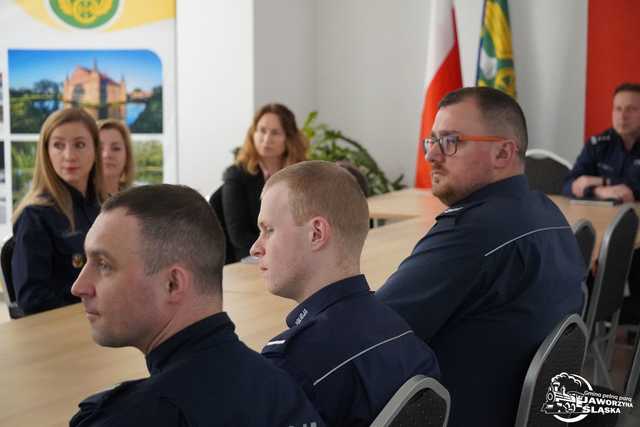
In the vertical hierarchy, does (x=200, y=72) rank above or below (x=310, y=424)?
above

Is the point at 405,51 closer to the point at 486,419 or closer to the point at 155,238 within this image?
the point at 486,419

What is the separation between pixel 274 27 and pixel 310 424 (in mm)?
6191

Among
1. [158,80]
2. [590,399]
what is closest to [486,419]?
[590,399]

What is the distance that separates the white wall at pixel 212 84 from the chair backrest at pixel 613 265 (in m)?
3.81

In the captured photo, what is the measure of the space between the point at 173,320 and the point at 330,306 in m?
0.41

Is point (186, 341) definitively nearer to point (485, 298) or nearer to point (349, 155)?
point (485, 298)

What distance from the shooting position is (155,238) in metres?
1.37

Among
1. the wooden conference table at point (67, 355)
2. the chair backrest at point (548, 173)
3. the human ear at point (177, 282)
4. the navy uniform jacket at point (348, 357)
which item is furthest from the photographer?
the chair backrest at point (548, 173)

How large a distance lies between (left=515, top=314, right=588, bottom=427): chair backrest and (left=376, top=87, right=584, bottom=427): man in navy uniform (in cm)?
9

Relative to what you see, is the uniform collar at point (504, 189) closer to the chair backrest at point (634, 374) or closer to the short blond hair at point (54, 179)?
the chair backrest at point (634, 374)

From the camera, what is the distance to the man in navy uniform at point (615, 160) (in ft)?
17.5

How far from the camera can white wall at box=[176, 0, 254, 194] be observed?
278 inches

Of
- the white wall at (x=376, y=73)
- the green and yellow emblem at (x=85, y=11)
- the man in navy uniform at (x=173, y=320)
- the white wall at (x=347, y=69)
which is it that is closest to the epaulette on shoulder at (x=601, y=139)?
the white wall at (x=347, y=69)

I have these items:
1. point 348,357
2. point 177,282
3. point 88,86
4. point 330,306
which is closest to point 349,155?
point 88,86
